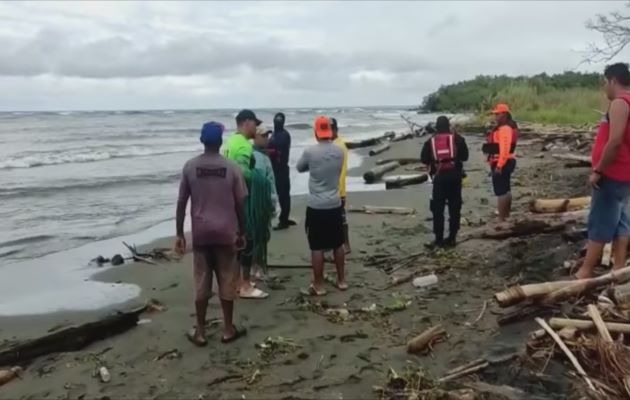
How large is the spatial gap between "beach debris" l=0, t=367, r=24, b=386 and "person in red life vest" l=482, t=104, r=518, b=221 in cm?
736

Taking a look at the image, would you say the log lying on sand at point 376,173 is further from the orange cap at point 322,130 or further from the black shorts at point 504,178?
the orange cap at point 322,130

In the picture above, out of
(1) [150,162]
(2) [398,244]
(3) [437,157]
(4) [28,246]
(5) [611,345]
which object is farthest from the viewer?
(1) [150,162]

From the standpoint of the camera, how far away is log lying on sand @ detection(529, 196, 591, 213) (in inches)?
399

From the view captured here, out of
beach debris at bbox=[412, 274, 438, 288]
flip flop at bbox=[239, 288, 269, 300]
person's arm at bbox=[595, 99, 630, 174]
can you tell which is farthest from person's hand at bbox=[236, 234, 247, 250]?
person's arm at bbox=[595, 99, 630, 174]

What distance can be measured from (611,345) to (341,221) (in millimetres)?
3878

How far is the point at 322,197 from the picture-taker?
26.1 feet

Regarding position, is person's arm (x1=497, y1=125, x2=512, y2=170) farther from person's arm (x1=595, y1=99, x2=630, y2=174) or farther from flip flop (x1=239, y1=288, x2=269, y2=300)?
flip flop (x1=239, y1=288, x2=269, y2=300)

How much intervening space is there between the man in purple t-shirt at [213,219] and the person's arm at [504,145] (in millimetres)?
5213

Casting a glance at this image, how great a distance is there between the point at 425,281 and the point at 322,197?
64.6 inches

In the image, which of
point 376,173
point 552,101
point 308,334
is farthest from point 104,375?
point 552,101

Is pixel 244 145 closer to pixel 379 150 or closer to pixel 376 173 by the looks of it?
pixel 376 173

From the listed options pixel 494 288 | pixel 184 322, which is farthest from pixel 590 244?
pixel 184 322

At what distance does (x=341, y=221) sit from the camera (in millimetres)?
8172

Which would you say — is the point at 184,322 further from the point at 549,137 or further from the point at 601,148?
the point at 549,137
